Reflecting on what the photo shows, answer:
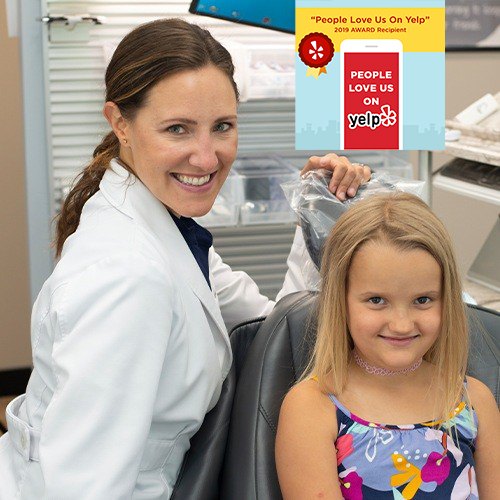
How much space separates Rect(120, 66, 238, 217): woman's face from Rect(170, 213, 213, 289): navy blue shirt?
0.31 feet

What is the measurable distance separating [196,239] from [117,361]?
1.54 feet

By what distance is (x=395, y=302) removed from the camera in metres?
1.58

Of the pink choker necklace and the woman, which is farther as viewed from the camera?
the pink choker necklace

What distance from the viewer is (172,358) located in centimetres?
160

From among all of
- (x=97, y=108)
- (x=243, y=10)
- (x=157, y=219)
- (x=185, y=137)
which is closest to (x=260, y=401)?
(x=157, y=219)

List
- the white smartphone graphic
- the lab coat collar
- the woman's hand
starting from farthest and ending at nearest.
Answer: the white smartphone graphic, the woman's hand, the lab coat collar

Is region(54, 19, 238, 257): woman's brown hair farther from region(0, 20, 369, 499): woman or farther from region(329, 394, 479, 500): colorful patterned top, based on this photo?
region(329, 394, 479, 500): colorful patterned top

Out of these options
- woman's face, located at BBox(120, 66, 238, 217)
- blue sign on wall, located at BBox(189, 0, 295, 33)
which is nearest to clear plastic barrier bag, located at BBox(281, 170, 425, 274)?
woman's face, located at BBox(120, 66, 238, 217)

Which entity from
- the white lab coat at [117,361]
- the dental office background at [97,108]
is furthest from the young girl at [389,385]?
the dental office background at [97,108]

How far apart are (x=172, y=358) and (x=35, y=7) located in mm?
1766

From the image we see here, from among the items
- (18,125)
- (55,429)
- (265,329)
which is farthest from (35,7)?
(55,429)

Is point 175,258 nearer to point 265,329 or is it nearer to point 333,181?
point 265,329

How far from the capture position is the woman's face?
5.39 feet

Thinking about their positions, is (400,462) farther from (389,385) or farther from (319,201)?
(319,201)
